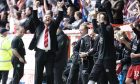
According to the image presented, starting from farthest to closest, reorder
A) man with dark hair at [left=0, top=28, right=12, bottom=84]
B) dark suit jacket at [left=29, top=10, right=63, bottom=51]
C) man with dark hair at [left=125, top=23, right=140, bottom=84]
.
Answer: man with dark hair at [left=0, top=28, right=12, bottom=84] < dark suit jacket at [left=29, top=10, right=63, bottom=51] < man with dark hair at [left=125, top=23, right=140, bottom=84]

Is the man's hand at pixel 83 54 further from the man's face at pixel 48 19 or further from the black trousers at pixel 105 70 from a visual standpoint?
the man's face at pixel 48 19

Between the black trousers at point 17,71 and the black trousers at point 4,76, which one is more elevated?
the black trousers at point 17,71

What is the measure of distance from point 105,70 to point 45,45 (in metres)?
1.91

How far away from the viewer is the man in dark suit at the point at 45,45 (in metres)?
17.2

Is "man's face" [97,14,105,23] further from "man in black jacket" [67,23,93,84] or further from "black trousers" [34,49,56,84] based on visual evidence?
"black trousers" [34,49,56,84]

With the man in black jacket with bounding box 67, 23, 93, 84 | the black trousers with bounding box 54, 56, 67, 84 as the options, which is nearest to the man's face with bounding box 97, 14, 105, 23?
the man in black jacket with bounding box 67, 23, 93, 84

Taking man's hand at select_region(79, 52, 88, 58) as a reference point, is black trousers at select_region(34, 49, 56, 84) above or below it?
below

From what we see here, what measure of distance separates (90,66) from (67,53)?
2.80 metres

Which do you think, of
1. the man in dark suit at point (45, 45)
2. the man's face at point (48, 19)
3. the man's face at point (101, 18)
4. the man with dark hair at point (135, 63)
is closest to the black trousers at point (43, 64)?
the man in dark suit at point (45, 45)

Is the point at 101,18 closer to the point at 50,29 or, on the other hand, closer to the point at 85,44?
the point at 85,44

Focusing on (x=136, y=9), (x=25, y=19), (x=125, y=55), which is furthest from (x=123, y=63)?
(x=25, y=19)

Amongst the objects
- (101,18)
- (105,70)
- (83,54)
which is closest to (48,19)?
(83,54)

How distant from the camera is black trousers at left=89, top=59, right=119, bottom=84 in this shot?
16233mm

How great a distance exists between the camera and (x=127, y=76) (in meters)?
16.4
